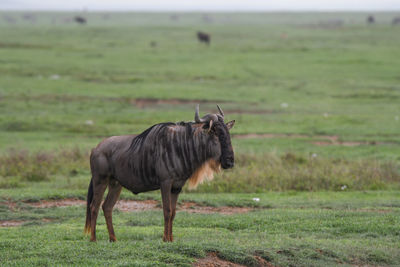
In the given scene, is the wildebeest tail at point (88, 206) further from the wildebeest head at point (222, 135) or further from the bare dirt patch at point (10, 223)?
the bare dirt patch at point (10, 223)

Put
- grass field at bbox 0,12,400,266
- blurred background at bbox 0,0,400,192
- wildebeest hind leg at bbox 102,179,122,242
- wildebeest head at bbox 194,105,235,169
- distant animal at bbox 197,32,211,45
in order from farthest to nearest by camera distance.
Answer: distant animal at bbox 197,32,211,45
blurred background at bbox 0,0,400,192
wildebeest hind leg at bbox 102,179,122,242
grass field at bbox 0,12,400,266
wildebeest head at bbox 194,105,235,169

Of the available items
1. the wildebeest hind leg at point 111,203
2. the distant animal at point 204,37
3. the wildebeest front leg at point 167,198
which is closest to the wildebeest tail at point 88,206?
the wildebeest hind leg at point 111,203

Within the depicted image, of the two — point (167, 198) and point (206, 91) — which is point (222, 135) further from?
point (206, 91)

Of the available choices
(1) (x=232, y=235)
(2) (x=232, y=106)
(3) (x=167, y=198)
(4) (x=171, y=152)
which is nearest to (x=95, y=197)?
(3) (x=167, y=198)

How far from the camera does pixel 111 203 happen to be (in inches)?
396

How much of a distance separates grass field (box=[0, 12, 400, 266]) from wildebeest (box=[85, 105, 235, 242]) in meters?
0.80

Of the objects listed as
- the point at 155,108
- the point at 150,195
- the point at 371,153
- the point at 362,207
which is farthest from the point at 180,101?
the point at 362,207

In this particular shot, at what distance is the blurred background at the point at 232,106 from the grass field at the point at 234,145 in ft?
0.23

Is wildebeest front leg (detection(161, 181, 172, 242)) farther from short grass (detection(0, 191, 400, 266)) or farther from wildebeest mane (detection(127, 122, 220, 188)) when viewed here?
short grass (detection(0, 191, 400, 266))

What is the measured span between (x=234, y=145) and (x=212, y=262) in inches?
513

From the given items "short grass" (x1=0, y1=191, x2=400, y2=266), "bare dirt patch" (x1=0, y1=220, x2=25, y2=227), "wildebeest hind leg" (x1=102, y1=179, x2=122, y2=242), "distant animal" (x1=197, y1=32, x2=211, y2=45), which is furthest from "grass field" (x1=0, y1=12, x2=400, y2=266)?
"distant animal" (x1=197, y1=32, x2=211, y2=45)

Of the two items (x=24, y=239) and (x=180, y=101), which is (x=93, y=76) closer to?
(x=180, y=101)

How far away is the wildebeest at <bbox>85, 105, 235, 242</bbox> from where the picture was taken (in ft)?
30.9

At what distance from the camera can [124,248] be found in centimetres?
899
